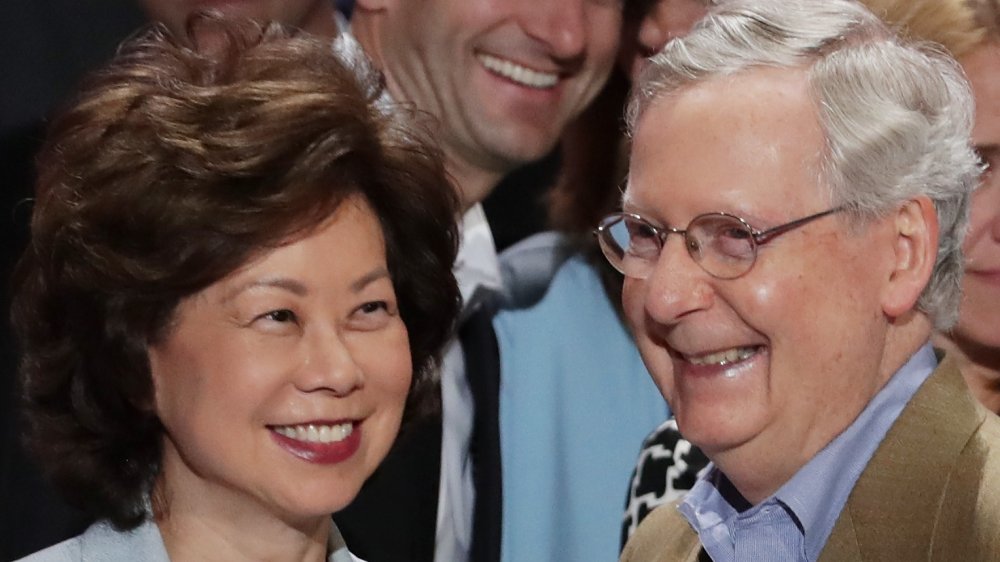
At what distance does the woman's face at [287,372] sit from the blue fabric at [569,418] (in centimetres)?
100

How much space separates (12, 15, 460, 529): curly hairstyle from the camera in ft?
7.49

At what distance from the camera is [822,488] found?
2197 millimetres

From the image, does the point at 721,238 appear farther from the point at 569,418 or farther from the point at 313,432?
the point at 569,418

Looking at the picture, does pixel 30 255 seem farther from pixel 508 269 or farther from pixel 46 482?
pixel 508 269

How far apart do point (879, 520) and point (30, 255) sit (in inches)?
53.2

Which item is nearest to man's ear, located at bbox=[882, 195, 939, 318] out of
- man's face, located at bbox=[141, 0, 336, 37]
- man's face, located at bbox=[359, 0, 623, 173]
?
man's face, located at bbox=[141, 0, 336, 37]

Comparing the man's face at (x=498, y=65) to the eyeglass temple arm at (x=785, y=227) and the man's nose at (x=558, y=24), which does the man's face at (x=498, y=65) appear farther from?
the eyeglass temple arm at (x=785, y=227)

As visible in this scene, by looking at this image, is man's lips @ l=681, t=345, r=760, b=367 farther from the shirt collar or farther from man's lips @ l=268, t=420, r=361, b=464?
the shirt collar

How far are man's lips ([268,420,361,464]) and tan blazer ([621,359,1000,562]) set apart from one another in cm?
73

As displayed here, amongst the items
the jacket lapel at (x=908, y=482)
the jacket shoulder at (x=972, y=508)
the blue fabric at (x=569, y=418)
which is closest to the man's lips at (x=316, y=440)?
the jacket lapel at (x=908, y=482)

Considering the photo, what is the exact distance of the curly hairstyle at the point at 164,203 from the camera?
2.28 metres

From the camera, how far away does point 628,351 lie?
3.51 metres

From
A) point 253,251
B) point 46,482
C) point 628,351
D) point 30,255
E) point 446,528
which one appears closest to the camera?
point 253,251

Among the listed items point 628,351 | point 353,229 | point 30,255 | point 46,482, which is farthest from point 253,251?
point 628,351
